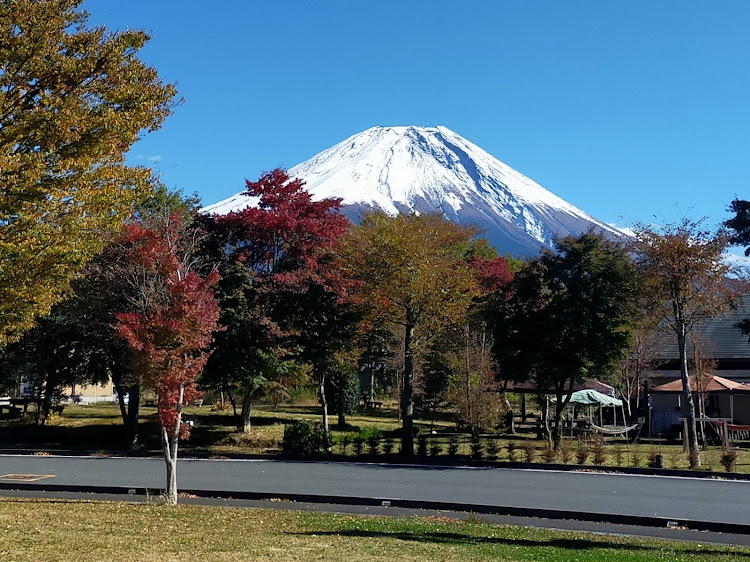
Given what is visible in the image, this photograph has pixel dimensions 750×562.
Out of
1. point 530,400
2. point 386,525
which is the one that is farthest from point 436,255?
point 530,400

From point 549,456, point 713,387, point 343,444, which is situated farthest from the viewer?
point 713,387

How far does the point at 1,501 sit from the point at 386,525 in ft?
24.4

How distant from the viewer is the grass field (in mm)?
24453

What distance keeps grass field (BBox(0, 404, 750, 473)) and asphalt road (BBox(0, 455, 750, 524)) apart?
2.86m

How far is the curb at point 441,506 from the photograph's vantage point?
13289 mm

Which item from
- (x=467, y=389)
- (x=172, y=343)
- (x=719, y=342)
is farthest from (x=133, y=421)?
(x=719, y=342)

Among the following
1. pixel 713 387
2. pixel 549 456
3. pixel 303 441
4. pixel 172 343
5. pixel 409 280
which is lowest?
pixel 549 456

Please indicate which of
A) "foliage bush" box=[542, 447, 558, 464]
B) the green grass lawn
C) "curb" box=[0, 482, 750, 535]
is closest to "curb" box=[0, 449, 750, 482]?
"foliage bush" box=[542, 447, 558, 464]

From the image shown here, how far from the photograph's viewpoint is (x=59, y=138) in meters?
11.2

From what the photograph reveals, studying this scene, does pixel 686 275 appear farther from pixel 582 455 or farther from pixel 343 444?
pixel 343 444

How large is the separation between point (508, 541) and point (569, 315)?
18.2 metres

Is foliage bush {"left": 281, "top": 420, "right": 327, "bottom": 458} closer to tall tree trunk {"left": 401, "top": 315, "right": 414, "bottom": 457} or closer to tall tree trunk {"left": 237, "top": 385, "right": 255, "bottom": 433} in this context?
tall tree trunk {"left": 401, "top": 315, "right": 414, "bottom": 457}

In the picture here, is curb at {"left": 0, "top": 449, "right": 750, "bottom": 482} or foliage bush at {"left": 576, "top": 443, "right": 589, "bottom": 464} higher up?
foliage bush at {"left": 576, "top": 443, "right": 589, "bottom": 464}

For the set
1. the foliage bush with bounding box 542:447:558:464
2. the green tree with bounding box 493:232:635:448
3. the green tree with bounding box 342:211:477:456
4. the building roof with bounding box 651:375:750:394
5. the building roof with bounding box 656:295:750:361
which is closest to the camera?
the foliage bush with bounding box 542:447:558:464
